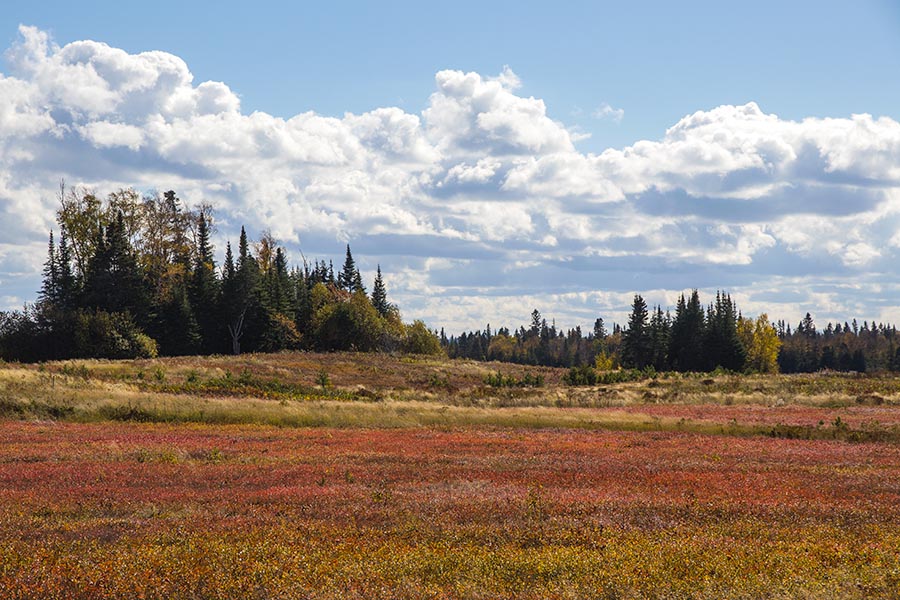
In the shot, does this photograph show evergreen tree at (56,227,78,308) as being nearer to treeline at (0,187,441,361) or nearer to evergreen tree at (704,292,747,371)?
treeline at (0,187,441,361)

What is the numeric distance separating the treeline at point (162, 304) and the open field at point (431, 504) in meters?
48.7

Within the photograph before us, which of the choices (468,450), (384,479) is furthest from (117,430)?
(384,479)

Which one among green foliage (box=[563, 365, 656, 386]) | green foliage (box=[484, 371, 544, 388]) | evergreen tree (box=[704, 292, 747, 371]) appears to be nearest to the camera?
green foliage (box=[484, 371, 544, 388])

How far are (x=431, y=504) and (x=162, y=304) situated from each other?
92226 mm

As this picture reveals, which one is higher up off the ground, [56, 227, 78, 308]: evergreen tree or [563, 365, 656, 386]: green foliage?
[56, 227, 78, 308]: evergreen tree

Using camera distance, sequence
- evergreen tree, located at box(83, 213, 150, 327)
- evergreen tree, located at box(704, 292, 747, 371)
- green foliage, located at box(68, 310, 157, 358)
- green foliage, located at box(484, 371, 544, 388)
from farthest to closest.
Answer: evergreen tree, located at box(704, 292, 747, 371)
evergreen tree, located at box(83, 213, 150, 327)
green foliage, located at box(68, 310, 157, 358)
green foliage, located at box(484, 371, 544, 388)

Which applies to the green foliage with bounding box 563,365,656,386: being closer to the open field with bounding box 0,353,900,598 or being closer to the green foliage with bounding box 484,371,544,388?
the green foliage with bounding box 484,371,544,388

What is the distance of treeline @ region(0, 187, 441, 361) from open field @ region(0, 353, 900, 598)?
48.7 metres

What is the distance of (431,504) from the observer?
16.4 meters

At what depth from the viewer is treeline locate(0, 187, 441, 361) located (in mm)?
86500

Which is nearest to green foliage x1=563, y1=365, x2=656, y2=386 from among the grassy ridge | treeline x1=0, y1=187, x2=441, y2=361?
the grassy ridge

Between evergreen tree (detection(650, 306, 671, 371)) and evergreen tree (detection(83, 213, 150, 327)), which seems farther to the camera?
evergreen tree (detection(650, 306, 671, 371))

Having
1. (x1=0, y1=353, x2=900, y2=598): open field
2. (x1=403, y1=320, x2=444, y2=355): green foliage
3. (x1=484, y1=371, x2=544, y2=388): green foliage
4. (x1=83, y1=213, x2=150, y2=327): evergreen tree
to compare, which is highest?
(x1=83, y1=213, x2=150, y2=327): evergreen tree

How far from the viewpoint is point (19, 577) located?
34.0ft
